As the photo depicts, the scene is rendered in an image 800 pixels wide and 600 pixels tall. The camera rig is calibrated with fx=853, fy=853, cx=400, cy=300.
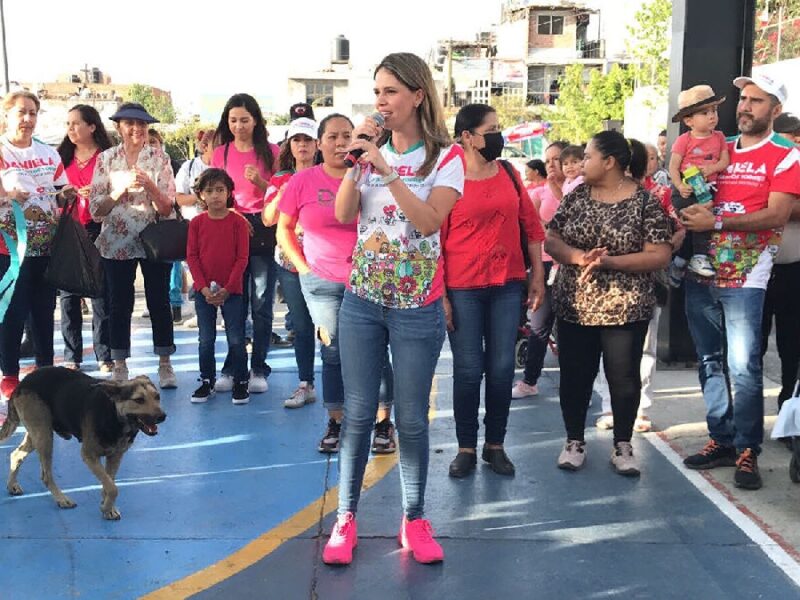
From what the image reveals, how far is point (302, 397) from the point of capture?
637 cm

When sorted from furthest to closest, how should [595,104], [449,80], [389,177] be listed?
1. [449,80]
2. [595,104]
3. [389,177]

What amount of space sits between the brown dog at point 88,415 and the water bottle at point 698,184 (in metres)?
3.12

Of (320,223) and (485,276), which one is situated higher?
(320,223)

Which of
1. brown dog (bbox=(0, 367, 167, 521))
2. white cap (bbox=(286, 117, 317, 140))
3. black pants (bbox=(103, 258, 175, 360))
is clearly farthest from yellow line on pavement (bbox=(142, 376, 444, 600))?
black pants (bbox=(103, 258, 175, 360))

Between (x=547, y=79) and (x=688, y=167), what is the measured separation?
73.3 metres

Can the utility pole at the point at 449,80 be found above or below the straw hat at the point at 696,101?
above

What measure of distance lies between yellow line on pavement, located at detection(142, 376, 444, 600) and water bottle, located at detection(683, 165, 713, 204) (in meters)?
2.37

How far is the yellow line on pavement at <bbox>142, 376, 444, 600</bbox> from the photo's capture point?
3602mm

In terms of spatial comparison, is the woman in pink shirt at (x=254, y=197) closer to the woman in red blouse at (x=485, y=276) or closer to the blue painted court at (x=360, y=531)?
the blue painted court at (x=360, y=531)

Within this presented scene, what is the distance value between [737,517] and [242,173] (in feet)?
14.4

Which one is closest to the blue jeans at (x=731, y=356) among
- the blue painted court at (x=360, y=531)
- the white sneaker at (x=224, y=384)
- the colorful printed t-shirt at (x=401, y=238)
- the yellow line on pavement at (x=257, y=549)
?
the blue painted court at (x=360, y=531)

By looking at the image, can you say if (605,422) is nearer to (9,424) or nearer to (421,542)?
(421,542)

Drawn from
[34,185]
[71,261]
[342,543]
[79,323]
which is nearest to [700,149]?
[342,543]

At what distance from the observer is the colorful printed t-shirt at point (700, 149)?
5.13 m
